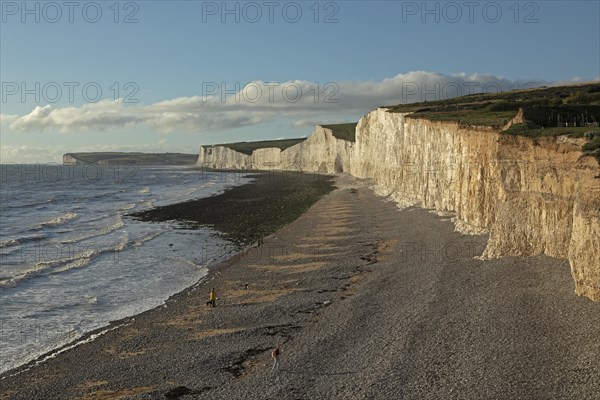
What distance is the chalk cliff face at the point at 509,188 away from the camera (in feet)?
61.3

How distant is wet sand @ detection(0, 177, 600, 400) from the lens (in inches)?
582

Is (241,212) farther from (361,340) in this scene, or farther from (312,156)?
(312,156)

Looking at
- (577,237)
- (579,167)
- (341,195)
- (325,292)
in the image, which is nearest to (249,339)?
(325,292)

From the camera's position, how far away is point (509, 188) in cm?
2592

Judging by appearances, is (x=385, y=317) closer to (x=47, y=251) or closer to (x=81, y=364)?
(x=81, y=364)

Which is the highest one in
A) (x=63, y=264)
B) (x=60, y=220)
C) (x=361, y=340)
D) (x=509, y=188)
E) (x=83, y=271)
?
(x=509, y=188)

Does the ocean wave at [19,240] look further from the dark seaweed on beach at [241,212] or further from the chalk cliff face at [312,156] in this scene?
the chalk cliff face at [312,156]

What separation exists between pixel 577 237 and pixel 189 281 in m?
18.9


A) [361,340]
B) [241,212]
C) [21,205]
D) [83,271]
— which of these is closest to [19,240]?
[83,271]

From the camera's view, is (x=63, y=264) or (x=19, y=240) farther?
(x=19, y=240)

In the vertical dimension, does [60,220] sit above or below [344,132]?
below

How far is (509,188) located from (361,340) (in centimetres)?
1255

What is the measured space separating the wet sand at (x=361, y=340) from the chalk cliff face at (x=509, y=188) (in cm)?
133

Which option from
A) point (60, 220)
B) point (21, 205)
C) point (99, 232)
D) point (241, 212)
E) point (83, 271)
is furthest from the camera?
point (21, 205)
